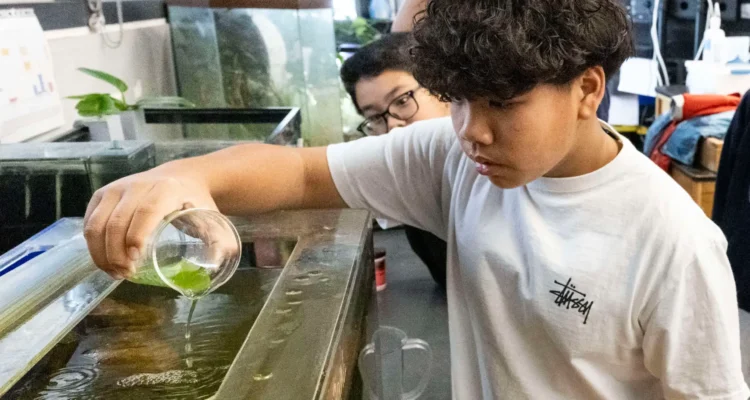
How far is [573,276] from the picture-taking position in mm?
710

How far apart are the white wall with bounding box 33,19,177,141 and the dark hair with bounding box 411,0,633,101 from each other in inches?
31.3

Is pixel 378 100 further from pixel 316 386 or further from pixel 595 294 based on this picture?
pixel 316 386

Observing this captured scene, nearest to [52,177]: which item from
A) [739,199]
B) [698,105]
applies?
[739,199]

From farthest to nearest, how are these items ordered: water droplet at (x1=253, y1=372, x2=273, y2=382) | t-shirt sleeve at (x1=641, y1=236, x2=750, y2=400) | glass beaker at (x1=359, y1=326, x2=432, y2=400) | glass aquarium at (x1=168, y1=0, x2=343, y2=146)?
glass aquarium at (x1=168, y1=0, x2=343, y2=146) < glass beaker at (x1=359, y1=326, x2=432, y2=400) < t-shirt sleeve at (x1=641, y1=236, x2=750, y2=400) < water droplet at (x1=253, y1=372, x2=273, y2=382)

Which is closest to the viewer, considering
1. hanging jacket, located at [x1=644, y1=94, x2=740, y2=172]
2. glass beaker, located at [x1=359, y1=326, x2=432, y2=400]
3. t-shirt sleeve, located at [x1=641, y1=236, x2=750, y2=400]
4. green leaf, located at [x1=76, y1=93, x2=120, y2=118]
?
t-shirt sleeve, located at [x1=641, y1=236, x2=750, y2=400]

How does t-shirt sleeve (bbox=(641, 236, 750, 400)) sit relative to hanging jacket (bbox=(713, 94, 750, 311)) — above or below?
above

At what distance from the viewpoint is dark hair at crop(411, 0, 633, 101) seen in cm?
60

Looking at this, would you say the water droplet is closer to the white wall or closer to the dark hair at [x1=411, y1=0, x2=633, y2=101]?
the dark hair at [x1=411, y1=0, x2=633, y2=101]

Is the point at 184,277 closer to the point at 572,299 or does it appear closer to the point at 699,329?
the point at 572,299

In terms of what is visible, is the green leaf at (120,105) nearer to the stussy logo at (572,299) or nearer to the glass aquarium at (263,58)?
the glass aquarium at (263,58)

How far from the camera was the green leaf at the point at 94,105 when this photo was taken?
113 centimetres

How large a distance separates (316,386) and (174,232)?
0.78ft

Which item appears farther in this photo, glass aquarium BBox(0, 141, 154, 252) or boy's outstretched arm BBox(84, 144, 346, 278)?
glass aquarium BBox(0, 141, 154, 252)

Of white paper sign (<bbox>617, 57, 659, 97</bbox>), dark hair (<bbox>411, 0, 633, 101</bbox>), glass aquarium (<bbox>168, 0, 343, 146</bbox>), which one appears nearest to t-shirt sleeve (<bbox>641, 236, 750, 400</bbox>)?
dark hair (<bbox>411, 0, 633, 101</bbox>)
